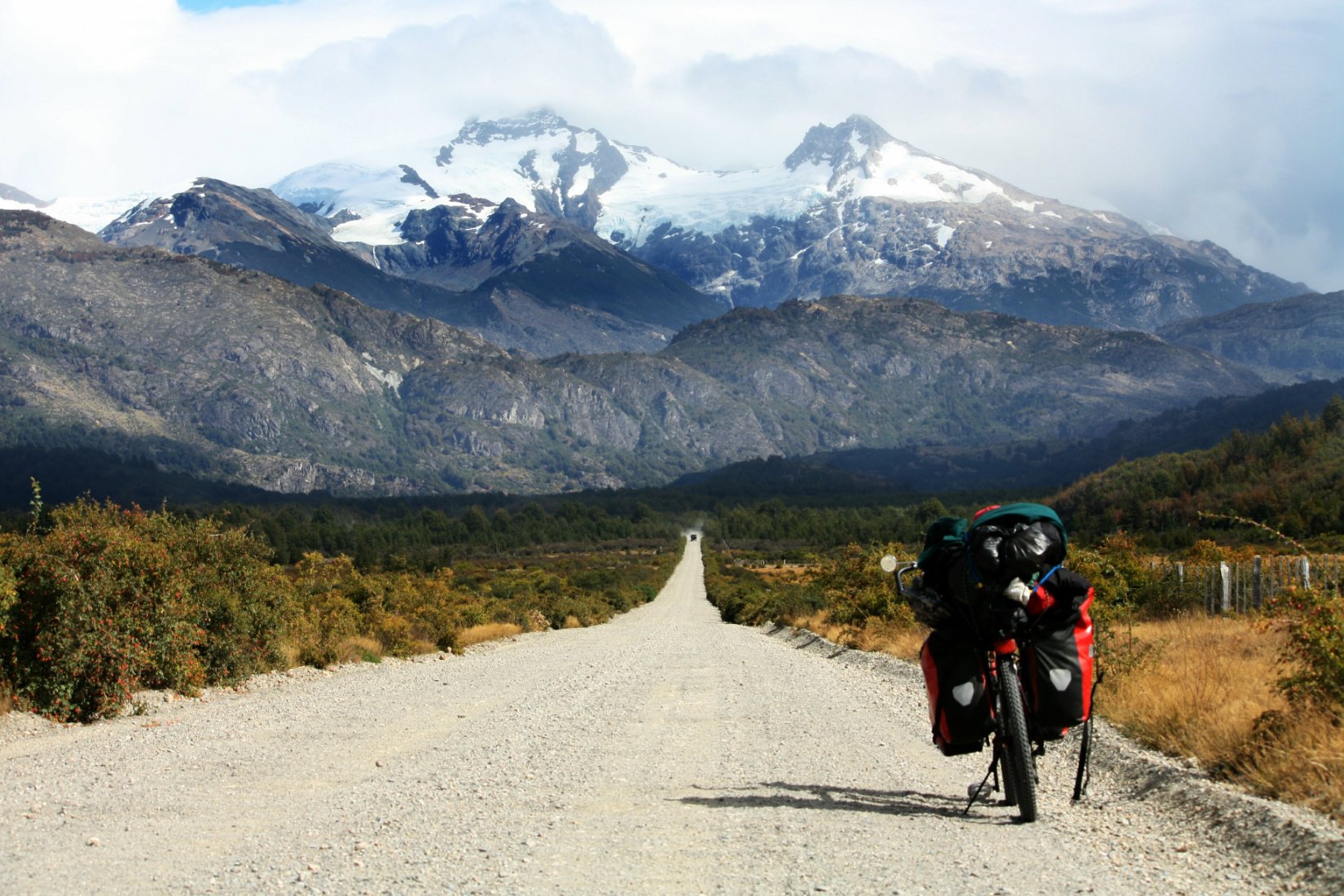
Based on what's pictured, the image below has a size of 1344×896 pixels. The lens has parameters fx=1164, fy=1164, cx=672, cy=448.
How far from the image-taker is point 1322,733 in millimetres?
7852

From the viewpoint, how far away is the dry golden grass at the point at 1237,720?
7.59 metres

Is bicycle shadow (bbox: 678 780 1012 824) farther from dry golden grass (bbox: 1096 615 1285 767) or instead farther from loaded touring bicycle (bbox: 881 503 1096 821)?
dry golden grass (bbox: 1096 615 1285 767)

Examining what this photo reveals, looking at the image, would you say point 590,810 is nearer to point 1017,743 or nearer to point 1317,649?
point 1017,743

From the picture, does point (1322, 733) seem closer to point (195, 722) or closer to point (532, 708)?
point (532, 708)

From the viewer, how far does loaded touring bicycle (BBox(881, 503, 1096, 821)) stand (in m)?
7.69

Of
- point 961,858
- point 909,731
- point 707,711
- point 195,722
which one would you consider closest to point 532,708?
point 707,711

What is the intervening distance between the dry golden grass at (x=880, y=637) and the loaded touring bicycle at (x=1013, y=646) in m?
13.3

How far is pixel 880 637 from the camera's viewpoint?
84.0ft

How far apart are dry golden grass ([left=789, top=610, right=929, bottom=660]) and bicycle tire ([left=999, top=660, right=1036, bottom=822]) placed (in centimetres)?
1334

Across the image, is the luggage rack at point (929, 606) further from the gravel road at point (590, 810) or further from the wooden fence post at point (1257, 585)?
the wooden fence post at point (1257, 585)

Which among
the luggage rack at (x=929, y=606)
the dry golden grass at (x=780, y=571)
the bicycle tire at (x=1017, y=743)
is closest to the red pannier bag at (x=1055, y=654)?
the bicycle tire at (x=1017, y=743)

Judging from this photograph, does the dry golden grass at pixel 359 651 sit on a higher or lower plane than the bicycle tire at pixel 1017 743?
lower

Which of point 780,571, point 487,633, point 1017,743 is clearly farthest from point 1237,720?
point 780,571

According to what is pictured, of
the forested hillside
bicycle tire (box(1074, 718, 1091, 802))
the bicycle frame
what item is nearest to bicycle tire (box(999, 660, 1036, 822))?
the bicycle frame
